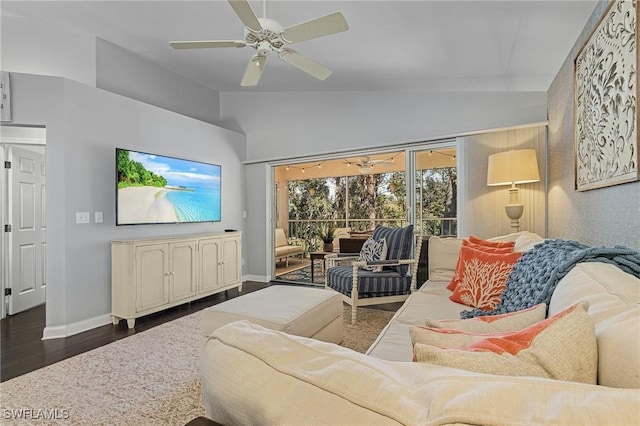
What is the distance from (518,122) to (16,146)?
5.58m

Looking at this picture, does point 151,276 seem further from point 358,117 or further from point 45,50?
point 358,117

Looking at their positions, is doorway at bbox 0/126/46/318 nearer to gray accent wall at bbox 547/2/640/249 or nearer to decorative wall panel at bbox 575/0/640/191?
decorative wall panel at bbox 575/0/640/191

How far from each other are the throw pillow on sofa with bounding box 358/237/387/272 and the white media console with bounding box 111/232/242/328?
6.48 feet

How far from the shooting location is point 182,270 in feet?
13.2

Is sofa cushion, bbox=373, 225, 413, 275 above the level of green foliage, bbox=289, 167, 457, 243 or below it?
below

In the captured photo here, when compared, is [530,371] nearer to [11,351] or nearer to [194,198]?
[11,351]

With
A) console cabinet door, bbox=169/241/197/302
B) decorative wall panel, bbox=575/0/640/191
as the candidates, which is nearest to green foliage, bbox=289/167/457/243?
console cabinet door, bbox=169/241/197/302

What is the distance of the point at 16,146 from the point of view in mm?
3826

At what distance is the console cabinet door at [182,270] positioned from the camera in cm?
388

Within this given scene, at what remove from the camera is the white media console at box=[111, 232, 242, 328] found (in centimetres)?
345

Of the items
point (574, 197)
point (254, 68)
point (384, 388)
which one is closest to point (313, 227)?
point (254, 68)

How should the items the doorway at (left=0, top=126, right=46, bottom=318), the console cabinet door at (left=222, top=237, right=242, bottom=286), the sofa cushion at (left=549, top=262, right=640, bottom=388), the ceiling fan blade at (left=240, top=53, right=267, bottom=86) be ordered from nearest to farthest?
1. the sofa cushion at (left=549, top=262, right=640, bottom=388)
2. the ceiling fan blade at (left=240, top=53, right=267, bottom=86)
3. the doorway at (left=0, top=126, right=46, bottom=318)
4. the console cabinet door at (left=222, top=237, right=242, bottom=286)

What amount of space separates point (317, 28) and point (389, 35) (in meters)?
1.05

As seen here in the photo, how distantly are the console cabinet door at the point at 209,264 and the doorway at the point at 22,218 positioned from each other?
6.51 ft
